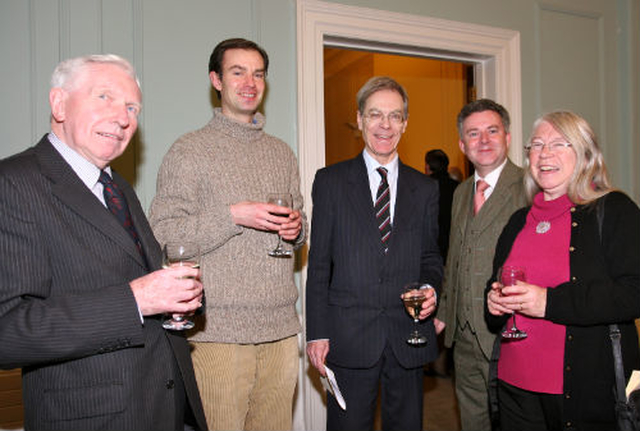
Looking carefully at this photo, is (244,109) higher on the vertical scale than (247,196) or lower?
higher

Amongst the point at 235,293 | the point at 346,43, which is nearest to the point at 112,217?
the point at 235,293

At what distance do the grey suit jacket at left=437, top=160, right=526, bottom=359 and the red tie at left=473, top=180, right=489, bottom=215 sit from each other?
28 mm

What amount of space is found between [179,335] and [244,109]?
3.54 ft

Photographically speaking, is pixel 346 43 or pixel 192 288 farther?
pixel 346 43

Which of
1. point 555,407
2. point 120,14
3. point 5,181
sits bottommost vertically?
point 555,407

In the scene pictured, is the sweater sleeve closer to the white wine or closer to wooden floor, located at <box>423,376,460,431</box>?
the white wine

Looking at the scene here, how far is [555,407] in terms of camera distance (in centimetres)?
183

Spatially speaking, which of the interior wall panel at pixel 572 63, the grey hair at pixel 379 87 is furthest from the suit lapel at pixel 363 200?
the interior wall panel at pixel 572 63

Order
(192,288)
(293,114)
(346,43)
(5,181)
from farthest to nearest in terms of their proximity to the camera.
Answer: (346,43), (293,114), (192,288), (5,181)

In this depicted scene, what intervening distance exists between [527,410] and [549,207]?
0.84 m

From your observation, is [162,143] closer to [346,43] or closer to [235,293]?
[235,293]

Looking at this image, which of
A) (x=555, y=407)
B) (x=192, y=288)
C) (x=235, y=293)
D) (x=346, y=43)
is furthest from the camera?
(x=346, y=43)

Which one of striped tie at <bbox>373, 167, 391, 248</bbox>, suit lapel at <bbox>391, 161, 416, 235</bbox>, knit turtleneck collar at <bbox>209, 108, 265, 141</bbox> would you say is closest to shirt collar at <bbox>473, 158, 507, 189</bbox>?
suit lapel at <bbox>391, 161, 416, 235</bbox>

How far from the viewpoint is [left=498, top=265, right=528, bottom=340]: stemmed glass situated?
184 centimetres
